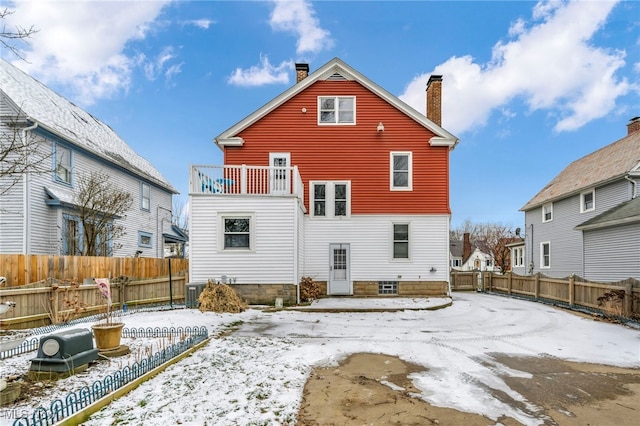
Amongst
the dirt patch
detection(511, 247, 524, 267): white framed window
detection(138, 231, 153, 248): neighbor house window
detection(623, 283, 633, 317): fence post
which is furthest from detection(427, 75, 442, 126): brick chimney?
detection(511, 247, 524, 267): white framed window

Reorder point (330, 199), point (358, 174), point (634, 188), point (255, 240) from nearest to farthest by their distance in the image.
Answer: point (255, 240)
point (330, 199)
point (358, 174)
point (634, 188)

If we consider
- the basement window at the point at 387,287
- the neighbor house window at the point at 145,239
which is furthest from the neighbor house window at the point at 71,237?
the basement window at the point at 387,287

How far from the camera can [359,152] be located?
14.7 meters

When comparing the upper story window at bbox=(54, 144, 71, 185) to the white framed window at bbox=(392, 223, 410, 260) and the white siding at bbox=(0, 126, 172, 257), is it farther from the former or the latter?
the white framed window at bbox=(392, 223, 410, 260)

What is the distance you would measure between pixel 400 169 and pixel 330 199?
3.37 meters

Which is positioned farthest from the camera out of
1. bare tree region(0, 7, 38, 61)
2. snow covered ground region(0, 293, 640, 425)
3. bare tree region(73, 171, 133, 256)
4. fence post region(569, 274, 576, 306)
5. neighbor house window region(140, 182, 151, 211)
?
neighbor house window region(140, 182, 151, 211)

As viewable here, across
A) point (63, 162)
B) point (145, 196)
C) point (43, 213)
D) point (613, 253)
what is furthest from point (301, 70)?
point (613, 253)

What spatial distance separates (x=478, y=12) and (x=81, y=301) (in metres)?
16.0

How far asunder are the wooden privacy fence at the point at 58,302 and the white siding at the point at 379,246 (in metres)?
6.73

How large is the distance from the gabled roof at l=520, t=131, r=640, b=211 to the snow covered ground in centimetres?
854

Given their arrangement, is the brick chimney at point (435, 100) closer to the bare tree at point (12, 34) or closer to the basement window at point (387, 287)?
the basement window at point (387, 287)

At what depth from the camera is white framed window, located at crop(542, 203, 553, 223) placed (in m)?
20.9

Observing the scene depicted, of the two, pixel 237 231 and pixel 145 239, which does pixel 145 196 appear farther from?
pixel 237 231

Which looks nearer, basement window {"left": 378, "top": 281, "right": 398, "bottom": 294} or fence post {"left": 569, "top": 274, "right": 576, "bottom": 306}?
fence post {"left": 569, "top": 274, "right": 576, "bottom": 306}
